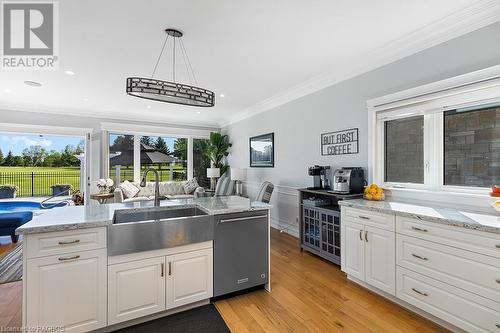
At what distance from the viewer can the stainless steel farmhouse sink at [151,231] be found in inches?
74.4

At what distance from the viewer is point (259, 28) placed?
2459 mm

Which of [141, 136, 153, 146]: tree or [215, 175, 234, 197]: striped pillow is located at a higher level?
[141, 136, 153, 146]: tree

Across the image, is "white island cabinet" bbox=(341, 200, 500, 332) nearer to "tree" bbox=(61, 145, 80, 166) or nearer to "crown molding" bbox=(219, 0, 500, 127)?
"crown molding" bbox=(219, 0, 500, 127)

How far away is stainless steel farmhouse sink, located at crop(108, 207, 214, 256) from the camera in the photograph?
1889 mm

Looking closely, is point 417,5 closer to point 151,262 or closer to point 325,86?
point 325,86

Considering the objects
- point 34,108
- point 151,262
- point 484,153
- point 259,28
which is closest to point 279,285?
point 151,262

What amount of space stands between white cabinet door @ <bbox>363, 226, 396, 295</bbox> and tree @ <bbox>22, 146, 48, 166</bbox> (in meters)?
7.68

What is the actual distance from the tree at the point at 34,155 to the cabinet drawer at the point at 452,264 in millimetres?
7956

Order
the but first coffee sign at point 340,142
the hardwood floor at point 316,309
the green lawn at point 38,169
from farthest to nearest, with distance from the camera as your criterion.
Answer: the green lawn at point 38,169
the but first coffee sign at point 340,142
the hardwood floor at point 316,309

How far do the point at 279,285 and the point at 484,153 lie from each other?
247 centimetres

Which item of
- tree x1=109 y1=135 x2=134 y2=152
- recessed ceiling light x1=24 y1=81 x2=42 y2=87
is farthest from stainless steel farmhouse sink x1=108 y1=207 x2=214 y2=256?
tree x1=109 y1=135 x2=134 y2=152

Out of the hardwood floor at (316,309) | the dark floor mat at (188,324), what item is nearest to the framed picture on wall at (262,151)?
the hardwood floor at (316,309)

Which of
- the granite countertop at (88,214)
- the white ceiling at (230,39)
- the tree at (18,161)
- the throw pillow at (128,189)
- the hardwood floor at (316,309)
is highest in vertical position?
the white ceiling at (230,39)

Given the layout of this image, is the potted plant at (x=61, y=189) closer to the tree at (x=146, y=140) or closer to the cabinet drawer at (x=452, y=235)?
the tree at (x=146, y=140)
